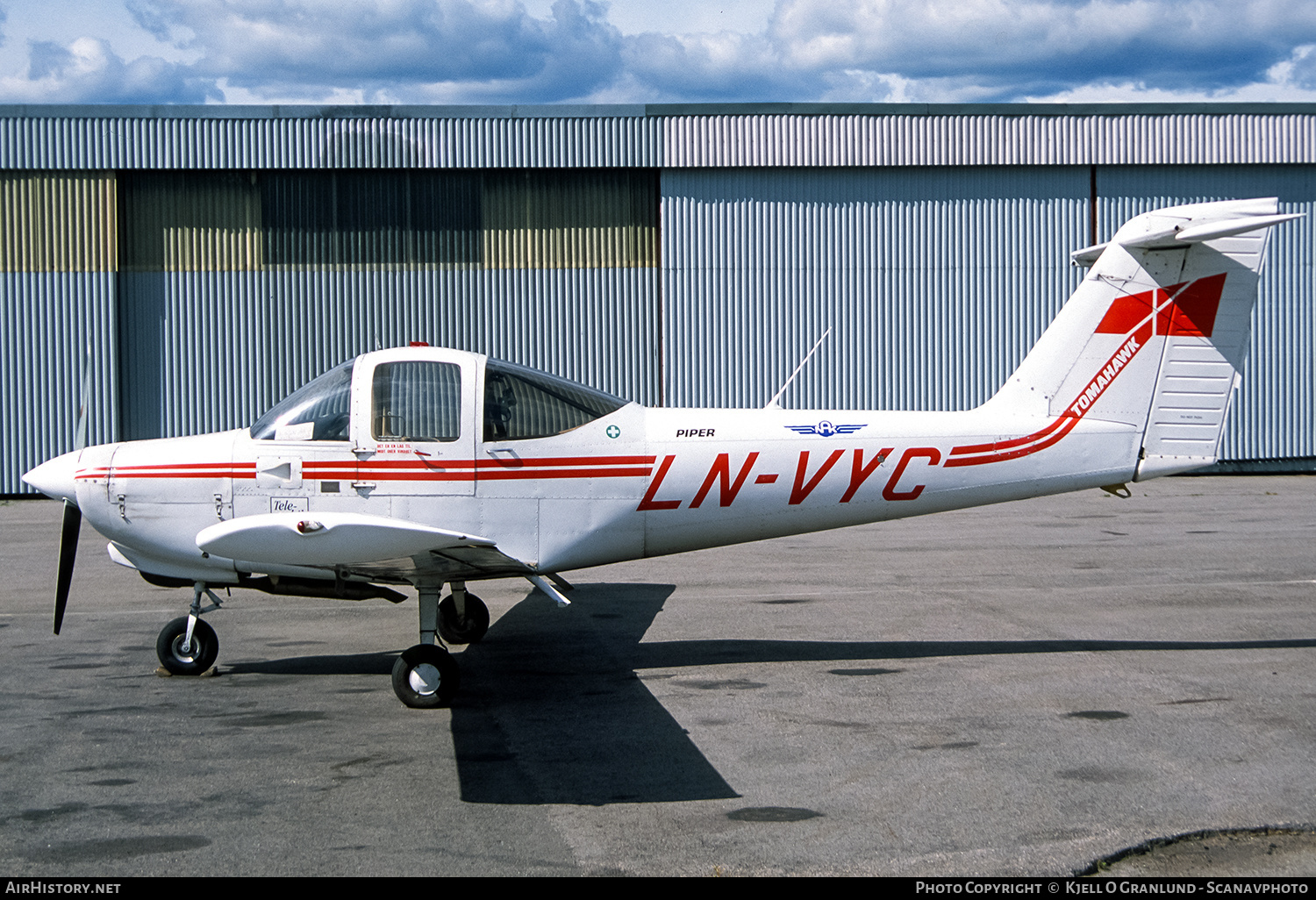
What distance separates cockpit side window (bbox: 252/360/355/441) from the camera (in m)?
7.37

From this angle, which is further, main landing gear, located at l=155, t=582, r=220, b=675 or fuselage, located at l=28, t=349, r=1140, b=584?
main landing gear, located at l=155, t=582, r=220, b=675

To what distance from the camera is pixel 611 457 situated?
7695 mm

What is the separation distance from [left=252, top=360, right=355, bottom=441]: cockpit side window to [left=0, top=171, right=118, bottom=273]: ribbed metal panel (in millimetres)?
16886

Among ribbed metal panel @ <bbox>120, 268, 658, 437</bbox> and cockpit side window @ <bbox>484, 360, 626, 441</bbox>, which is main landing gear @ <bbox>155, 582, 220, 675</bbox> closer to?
cockpit side window @ <bbox>484, 360, 626, 441</bbox>

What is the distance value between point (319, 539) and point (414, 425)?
51.3 inches

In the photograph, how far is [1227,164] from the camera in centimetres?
2286


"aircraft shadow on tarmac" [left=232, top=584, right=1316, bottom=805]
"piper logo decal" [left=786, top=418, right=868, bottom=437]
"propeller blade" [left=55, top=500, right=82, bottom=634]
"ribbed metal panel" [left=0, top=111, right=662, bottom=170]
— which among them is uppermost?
"ribbed metal panel" [left=0, top=111, right=662, bottom=170]

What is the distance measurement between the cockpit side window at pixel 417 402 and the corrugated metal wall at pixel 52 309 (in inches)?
662

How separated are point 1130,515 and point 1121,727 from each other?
1133cm

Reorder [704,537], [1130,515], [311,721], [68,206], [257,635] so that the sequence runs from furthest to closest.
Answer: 1. [68,206]
2. [1130,515]
3. [257,635]
4. [704,537]
5. [311,721]

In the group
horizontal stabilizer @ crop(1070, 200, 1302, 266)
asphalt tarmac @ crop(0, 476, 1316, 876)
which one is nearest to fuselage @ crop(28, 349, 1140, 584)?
asphalt tarmac @ crop(0, 476, 1316, 876)

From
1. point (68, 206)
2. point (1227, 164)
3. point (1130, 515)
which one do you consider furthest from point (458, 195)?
point (1227, 164)

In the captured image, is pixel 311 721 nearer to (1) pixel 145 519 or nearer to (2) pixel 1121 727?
(1) pixel 145 519

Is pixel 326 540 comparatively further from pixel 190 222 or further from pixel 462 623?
pixel 190 222
